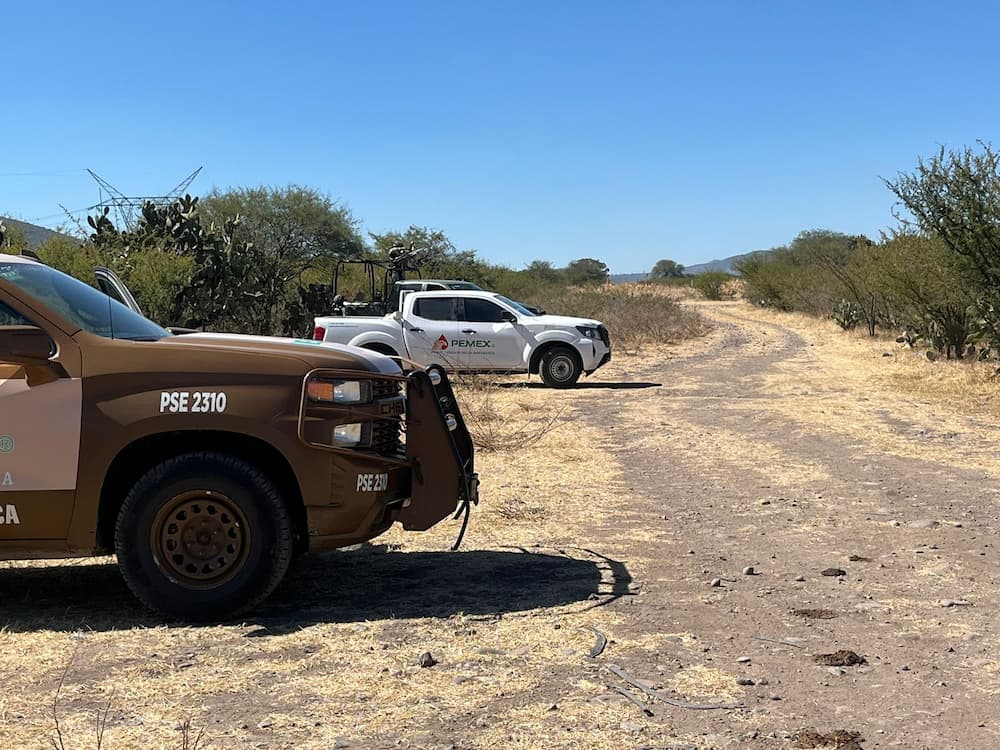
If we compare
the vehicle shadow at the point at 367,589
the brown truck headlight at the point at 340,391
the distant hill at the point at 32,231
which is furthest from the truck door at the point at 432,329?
the brown truck headlight at the point at 340,391

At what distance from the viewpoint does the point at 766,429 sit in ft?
41.0

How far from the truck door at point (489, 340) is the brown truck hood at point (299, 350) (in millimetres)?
12906

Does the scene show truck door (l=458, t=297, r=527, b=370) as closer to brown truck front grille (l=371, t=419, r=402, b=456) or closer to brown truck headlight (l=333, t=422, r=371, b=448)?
brown truck front grille (l=371, t=419, r=402, b=456)

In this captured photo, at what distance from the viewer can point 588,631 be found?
16.3 ft

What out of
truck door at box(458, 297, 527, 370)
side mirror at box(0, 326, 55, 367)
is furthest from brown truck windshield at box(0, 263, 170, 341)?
truck door at box(458, 297, 527, 370)

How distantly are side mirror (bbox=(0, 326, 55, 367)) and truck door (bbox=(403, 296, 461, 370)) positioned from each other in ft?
44.4

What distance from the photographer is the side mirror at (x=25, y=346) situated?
4703 mm

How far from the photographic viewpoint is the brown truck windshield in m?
5.23

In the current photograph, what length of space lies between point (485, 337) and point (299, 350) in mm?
13432

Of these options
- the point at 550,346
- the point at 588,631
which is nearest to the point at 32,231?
the point at 550,346

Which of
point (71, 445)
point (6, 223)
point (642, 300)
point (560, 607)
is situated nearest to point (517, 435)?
point (560, 607)

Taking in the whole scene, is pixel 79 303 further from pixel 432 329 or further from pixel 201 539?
pixel 432 329

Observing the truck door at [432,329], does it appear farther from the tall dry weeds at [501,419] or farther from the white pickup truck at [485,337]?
the tall dry weeds at [501,419]

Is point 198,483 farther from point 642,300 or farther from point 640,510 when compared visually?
point 642,300
